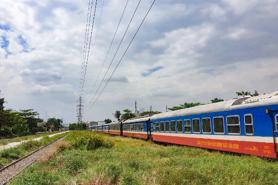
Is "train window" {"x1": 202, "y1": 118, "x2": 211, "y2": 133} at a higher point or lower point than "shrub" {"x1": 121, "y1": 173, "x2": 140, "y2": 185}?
higher

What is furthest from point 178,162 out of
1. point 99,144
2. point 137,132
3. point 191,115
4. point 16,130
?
point 16,130

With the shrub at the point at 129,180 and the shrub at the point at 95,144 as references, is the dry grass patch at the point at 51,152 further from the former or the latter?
the shrub at the point at 129,180

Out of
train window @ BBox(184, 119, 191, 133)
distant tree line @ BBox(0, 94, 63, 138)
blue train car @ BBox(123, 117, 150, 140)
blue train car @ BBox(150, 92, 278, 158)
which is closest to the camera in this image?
blue train car @ BBox(150, 92, 278, 158)

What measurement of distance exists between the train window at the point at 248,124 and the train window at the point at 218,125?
7.83 ft

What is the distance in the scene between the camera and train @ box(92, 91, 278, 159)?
13.3 metres

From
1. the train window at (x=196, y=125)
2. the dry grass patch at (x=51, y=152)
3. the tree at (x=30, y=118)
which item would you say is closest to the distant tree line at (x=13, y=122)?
the tree at (x=30, y=118)

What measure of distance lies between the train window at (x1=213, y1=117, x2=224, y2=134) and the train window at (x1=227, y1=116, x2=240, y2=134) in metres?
0.74

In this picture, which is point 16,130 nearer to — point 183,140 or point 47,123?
point 183,140

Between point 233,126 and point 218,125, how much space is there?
5.64 feet

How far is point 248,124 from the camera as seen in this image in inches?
581

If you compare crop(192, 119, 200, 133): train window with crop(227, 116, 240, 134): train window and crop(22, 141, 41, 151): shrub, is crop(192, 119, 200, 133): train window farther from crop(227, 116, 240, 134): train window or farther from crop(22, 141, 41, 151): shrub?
crop(22, 141, 41, 151): shrub

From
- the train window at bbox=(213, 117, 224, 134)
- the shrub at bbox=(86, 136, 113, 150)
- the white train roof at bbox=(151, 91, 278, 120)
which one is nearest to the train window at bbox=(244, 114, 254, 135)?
the white train roof at bbox=(151, 91, 278, 120)

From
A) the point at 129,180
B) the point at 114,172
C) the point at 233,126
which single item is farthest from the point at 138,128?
the point at 129,180

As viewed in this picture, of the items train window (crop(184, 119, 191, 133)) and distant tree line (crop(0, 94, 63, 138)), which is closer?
train window (crop(184, 119, 191, 133))
